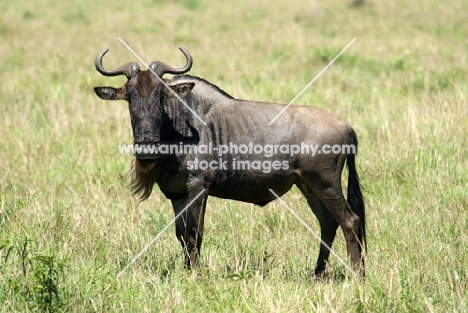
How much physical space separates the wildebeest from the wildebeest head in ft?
0.04

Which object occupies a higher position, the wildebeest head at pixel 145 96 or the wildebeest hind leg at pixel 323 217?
the wildebeest head at pixel 145 96

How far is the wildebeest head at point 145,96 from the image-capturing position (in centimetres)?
555

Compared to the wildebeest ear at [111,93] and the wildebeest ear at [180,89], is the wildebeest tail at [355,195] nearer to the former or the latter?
the wildebeest ear at [180,89]

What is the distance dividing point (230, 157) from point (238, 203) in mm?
1501

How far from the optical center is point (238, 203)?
7.55 metres

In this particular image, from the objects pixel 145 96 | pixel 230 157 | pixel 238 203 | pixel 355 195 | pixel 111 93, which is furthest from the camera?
pixel 238 203

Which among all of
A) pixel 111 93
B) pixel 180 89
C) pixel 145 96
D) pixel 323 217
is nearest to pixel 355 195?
pixel 323 217

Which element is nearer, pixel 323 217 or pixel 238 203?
pixel 323 217

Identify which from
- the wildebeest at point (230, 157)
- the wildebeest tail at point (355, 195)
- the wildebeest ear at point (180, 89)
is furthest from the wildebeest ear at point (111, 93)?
the wildebeest tail at point (355, 195)

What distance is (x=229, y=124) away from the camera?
20.4ft

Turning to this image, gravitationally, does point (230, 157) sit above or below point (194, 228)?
above

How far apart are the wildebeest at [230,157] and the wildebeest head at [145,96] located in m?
0.01

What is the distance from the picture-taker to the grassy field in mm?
5035

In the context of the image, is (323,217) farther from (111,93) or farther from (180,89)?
(111,93)
